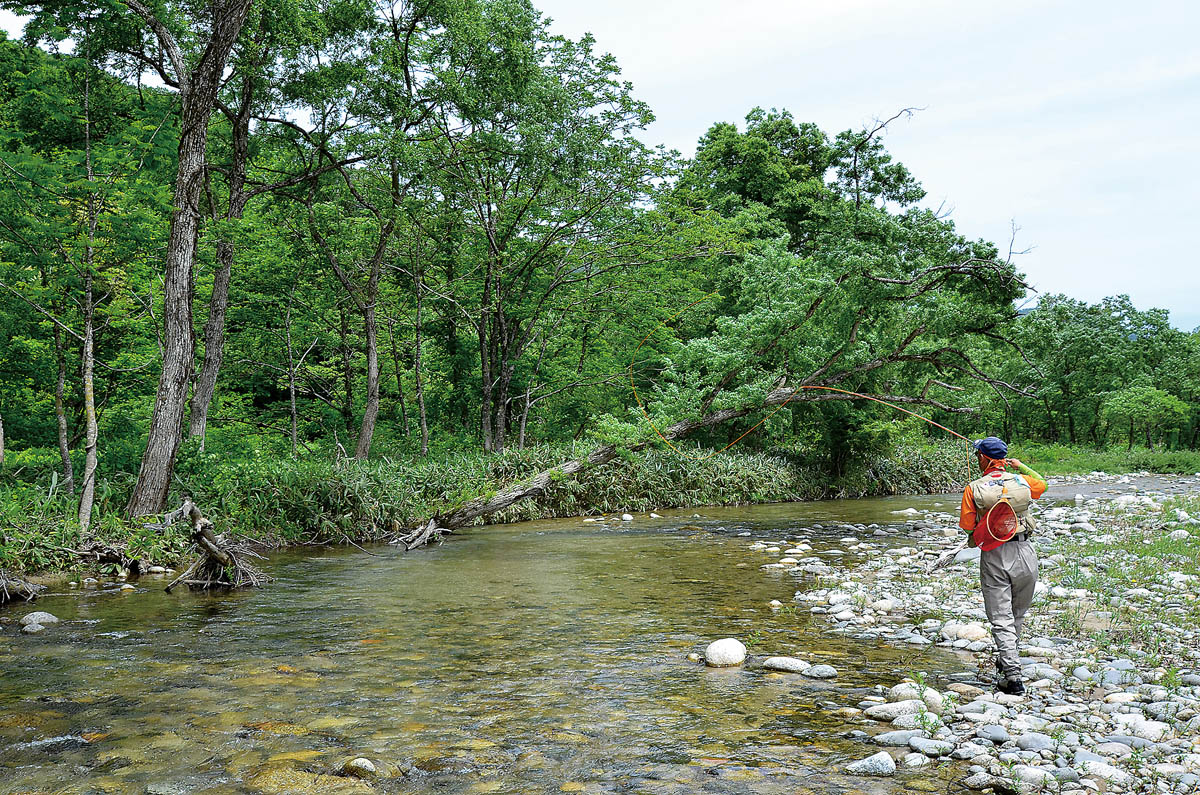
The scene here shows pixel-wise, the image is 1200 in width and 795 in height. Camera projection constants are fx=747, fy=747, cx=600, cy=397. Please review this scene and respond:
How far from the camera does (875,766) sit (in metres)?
3.63

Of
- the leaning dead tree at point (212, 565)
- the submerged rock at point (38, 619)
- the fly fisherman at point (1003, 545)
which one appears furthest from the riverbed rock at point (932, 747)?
the leaning dead tree at point (212, 565)

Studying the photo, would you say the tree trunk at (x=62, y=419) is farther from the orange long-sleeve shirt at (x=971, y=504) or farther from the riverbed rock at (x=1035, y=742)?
the riverbed rock at (x=1035, y=742)

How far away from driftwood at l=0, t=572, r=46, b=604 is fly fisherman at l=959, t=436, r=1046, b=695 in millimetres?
8730

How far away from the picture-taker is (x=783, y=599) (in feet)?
25.3

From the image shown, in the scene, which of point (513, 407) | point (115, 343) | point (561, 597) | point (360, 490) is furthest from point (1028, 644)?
point (513, 407)

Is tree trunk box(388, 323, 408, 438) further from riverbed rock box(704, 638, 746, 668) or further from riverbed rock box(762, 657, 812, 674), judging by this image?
riverbed rock box(762, 657, 812, 674)

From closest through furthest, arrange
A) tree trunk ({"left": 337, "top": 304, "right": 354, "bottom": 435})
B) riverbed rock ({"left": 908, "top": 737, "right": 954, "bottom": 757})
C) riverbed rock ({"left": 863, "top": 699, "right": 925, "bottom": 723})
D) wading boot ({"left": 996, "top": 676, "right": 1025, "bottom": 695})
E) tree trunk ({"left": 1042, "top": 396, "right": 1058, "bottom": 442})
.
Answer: riverbed rock ({"left": 908, "top": 737, "right": 954, "bottom": 757})
riverbed rock ({"left": 863, "top": 699, "right": 925, "bottom": 723})
wading boot ({"left": 996, "top": 676, "right": 1025, "bottom": 695})
tree trunk ({"left": 337, "top": 304, "right": 354, "bottom": 435})
tree trunk ({"left": 1042, "top": 396, "right": 1058, "bottom": 442})

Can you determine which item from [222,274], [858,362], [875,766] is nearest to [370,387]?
[222,274]

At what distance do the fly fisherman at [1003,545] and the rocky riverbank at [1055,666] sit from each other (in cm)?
41

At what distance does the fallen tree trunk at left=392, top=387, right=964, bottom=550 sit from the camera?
13781 mm

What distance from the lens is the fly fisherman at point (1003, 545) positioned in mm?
4648

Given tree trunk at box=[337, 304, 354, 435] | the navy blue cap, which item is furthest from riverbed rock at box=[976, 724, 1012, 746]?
tree trunk at box=[337, 304, 354, 435]

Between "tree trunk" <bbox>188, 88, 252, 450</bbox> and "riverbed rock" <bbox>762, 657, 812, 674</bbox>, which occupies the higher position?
"tree trunk" <bbox>188, 88, 252, 450</bbox>

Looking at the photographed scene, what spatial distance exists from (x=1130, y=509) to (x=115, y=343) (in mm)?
17868
